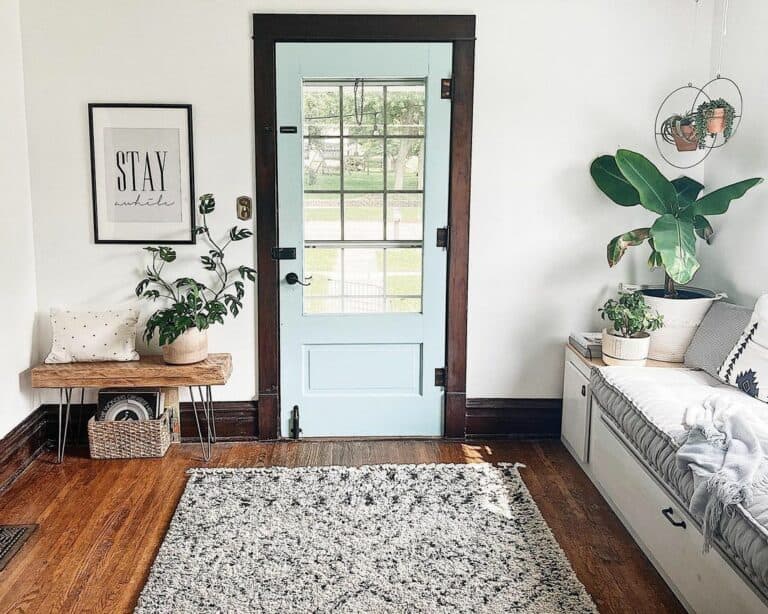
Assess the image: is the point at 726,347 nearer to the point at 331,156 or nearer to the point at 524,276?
the point at 524,276

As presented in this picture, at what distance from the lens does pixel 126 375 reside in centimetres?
383

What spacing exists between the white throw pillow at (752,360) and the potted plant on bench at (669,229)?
0.33m

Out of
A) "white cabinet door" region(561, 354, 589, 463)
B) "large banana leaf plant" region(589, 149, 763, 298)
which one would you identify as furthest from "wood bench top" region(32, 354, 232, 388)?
"large banana leaf plant" region(589, 149, 763, 298)

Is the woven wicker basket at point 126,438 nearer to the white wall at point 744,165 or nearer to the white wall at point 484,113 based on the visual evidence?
the white wall at point 484,113

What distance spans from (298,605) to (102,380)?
5.62ft

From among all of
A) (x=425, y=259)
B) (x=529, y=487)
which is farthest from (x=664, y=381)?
(x=425, y=259)

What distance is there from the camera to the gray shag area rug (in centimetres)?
267

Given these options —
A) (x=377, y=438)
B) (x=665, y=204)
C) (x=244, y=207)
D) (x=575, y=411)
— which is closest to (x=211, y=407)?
(x=377, y=438)

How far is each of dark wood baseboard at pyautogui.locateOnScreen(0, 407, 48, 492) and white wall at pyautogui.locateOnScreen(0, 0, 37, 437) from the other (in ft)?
0.14

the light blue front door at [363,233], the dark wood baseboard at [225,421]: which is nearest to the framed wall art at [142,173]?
the light blue front door at [363,233]

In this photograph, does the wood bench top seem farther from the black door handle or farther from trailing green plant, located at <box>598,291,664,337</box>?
trailing green plant, located at <box>598,291,664,337</box>

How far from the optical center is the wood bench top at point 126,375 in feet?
A: 12.5

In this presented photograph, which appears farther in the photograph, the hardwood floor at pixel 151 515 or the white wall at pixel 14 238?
the white wall at pixel 14 238

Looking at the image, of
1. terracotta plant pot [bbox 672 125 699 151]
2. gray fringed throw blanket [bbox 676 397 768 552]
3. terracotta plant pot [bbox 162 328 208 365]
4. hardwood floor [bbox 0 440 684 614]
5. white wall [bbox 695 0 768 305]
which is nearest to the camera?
gray fringed throw blanket [bbox 676 397 768 552]
